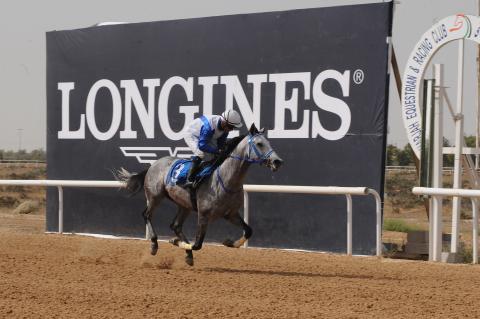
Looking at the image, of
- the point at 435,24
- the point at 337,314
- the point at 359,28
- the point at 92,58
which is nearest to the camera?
the point at 337,314

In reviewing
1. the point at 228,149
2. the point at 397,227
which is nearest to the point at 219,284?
the point at 228,149

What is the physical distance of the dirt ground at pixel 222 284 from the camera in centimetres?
691

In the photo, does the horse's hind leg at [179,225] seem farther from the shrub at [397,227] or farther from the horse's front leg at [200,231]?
the shrub at [397,227]

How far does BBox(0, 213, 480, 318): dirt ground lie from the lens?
6.91 metres

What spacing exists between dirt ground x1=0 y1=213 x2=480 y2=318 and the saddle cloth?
976 mm

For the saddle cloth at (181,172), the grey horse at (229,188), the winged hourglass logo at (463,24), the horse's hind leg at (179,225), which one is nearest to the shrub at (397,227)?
the winged hourglass logo at (463,24)

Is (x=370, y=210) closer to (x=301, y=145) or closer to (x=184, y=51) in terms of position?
(x=301, y=145)

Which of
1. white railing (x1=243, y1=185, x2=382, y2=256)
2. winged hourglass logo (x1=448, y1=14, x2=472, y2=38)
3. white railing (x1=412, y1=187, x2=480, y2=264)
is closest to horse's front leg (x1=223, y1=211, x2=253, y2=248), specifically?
white railing (x1=243, y1=185, x2=382, y2=256)

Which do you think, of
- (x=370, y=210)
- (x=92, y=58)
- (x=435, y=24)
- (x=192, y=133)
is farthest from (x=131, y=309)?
(x=92, y=58)

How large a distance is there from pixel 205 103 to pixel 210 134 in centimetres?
322

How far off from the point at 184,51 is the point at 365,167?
389 centimetres

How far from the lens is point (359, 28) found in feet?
39.5

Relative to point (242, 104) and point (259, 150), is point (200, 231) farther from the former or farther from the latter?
point (242, 104)

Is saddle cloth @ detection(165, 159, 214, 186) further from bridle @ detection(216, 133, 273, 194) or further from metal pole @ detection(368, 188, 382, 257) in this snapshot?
metal pole @ detection(368, 188, 382, 257)
